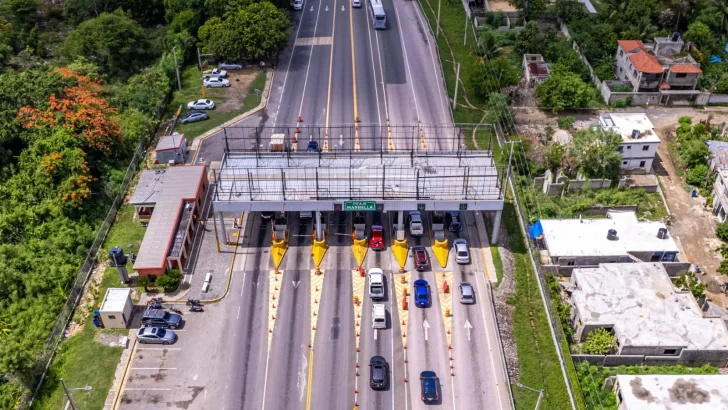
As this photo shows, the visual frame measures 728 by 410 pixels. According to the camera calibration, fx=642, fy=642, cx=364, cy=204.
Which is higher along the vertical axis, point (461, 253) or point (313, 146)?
point (313, 146)

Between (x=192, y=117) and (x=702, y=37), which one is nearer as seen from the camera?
(x=192, y=117)

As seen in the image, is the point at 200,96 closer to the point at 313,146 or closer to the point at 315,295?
the point at 313,146

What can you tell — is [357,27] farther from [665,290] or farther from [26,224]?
[665,290]

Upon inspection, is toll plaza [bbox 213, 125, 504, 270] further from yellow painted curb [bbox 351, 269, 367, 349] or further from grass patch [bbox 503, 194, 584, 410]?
grass patch [bbox 503, 194, 584, 410]

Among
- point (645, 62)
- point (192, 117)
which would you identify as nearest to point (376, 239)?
point (192, 117)

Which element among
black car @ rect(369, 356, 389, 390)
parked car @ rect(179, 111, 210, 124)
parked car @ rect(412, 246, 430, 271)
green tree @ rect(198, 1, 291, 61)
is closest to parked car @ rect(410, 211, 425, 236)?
parked car @ rect(412, 246, 430, 271)
